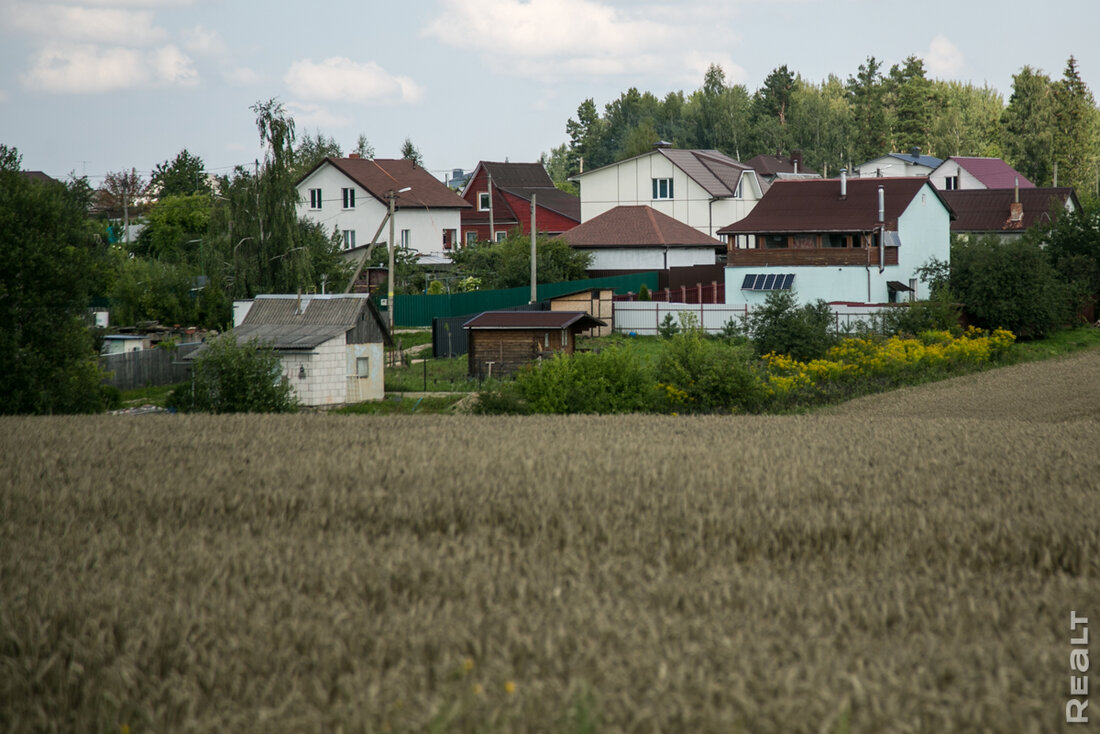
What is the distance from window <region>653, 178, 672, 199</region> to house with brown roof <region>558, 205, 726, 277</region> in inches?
341

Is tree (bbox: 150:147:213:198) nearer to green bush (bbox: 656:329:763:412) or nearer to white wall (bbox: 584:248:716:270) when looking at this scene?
white wall (bbox: 584:248:716:270)

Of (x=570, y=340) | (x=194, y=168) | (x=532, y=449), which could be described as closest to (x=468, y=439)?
(x=532, y=449)

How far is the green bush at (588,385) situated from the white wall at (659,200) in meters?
50.0

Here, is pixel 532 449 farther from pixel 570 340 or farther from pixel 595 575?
pixel 570 340

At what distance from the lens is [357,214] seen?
73625 mm

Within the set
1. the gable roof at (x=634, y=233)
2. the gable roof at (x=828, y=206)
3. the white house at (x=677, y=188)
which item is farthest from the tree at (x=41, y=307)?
the white house at (x=677, y=188)

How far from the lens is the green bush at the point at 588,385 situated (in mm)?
28578

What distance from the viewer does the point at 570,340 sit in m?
41.2

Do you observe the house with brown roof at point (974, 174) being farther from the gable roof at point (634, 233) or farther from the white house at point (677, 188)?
the gable roof at point (634, 233)

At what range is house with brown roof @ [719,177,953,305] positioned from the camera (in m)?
53.8

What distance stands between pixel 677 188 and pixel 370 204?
909 inches

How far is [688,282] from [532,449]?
53.1 m

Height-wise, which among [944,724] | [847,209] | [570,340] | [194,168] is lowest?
[944,724]

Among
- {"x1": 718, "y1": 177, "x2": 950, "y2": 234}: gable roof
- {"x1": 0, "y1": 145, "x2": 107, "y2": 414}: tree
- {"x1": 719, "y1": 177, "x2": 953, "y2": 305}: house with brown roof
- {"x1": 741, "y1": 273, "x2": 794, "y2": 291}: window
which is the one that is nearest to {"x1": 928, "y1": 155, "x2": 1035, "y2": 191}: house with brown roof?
{"x1": 718, "y1": 177, "x2": 950, "y2": 234}: gable roof
